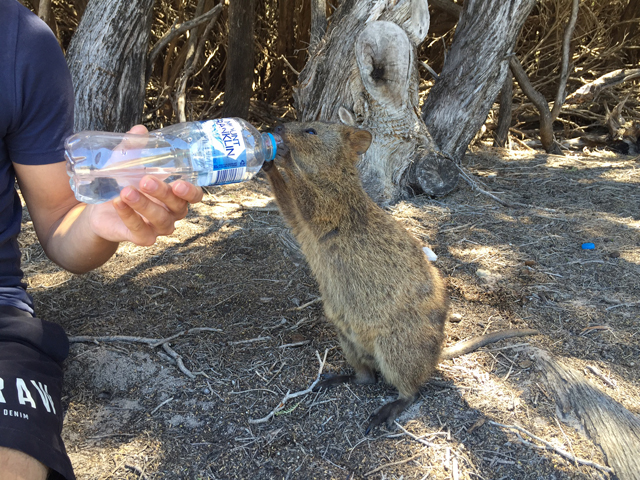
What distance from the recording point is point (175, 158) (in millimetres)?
2477

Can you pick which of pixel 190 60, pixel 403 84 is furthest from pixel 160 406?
pixel 190 60

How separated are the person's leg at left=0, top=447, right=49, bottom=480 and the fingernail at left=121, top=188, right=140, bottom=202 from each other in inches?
33.2

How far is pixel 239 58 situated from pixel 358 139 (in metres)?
3.63

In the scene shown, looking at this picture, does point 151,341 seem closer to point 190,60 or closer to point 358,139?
point 358,139

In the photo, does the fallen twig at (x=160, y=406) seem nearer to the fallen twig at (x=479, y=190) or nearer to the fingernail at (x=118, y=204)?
the fingernail at (x=118, y=204)

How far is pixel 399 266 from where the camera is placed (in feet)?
8.73

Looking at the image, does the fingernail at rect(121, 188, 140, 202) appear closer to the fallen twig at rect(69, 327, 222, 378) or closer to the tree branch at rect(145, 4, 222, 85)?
the fallen twig at rect(69, 327, 222, 378)

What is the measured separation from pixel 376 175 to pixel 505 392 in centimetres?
238

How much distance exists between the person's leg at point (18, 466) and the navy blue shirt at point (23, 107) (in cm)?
69

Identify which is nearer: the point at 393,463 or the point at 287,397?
the point at 393,463

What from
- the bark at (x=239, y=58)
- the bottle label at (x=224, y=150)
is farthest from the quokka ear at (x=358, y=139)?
the bark at (x=239, y=58)

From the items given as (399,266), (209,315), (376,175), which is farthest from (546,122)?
(209,315)

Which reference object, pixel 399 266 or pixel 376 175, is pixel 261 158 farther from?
pixel 376 175

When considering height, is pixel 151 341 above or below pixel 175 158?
below
